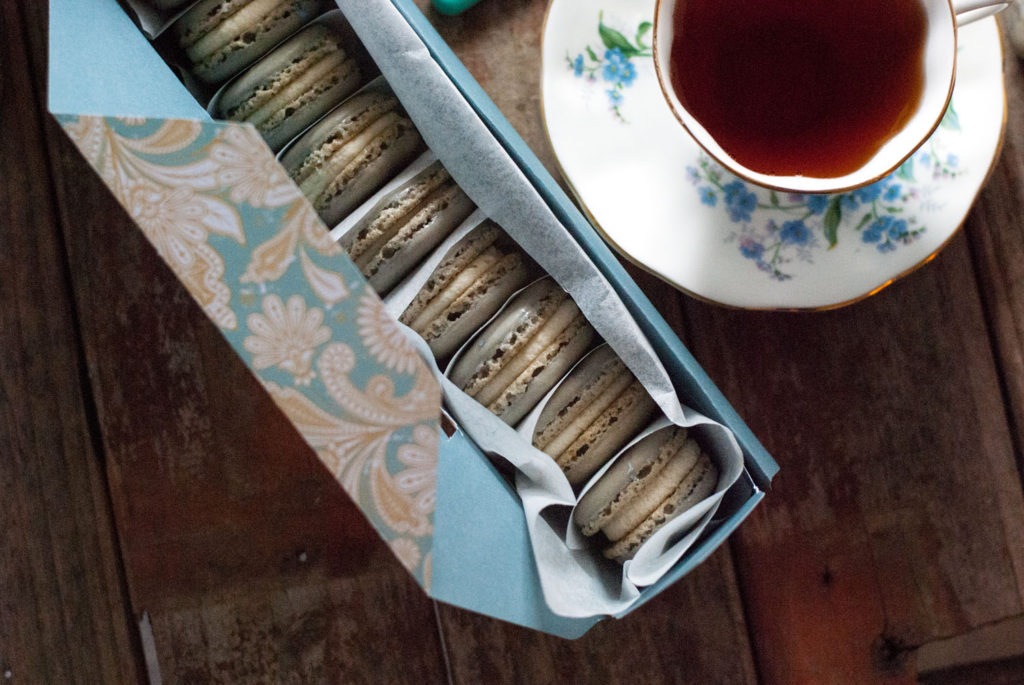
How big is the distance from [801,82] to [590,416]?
1.14 ft

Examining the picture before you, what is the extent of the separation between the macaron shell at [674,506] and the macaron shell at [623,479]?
23 millimetres

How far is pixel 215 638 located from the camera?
0.86 metres

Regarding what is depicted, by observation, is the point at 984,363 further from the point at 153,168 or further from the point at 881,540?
the point at 153,168

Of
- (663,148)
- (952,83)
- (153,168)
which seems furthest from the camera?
(663,148)

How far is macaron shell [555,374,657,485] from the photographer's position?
708 mm

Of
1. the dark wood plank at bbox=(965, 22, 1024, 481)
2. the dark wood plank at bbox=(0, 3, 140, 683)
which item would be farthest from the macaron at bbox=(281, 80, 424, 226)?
the dark wood plank at bbox=(965, 22, 1024, 481)

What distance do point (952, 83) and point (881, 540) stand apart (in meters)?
0.43

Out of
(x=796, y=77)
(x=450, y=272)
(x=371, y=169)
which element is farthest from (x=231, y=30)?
(x=796, y=77)

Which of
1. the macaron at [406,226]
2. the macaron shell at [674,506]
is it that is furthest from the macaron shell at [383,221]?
the macaron shell at [674,506]

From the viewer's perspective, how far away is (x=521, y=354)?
702mm

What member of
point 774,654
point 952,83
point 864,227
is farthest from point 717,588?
point 952,83

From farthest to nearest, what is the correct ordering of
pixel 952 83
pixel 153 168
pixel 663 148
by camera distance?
pixel 663 148, pixel 952 83, pixel 153 168

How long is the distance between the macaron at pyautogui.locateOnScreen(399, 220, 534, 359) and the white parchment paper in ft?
0.05

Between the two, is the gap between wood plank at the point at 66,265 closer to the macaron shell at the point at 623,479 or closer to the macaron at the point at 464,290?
the macaron at the point at 464,290
